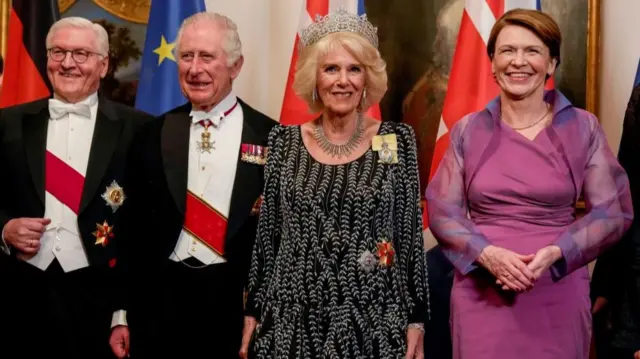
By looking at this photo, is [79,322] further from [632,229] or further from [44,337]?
[632,229]

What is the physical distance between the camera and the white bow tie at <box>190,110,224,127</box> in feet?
9.20

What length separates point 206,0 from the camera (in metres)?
4.45

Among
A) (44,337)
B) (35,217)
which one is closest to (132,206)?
(35,217)

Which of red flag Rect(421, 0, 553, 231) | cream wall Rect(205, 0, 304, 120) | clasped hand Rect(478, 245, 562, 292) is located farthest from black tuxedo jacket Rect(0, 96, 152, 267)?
cream wall Rect(205, 0, 304, 120)

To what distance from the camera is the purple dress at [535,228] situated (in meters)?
2.51

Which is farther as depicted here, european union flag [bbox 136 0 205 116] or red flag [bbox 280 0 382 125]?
european union flag [bbox 136 0 205 116]

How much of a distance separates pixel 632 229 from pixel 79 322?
189cm

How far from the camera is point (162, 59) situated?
3.98 metres

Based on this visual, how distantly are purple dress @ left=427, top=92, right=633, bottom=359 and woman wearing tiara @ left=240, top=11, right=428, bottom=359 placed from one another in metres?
0.15

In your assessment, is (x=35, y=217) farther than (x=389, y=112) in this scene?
No

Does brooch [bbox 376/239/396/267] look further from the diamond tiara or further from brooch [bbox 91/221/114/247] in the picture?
brooch [bbox 91/221/114/247]

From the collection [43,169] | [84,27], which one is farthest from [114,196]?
[84,27]

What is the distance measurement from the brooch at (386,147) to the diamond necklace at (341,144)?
0.06 meters

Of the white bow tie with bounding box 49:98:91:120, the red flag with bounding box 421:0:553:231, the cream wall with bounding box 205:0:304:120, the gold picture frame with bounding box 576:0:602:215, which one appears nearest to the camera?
the white bow tie with bounding box 49:98:91:120
